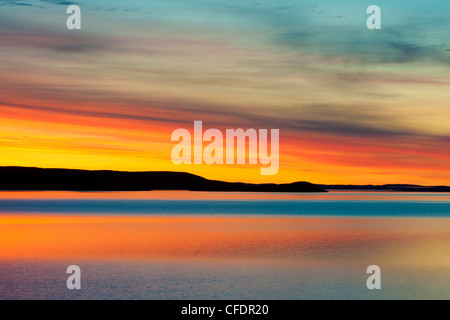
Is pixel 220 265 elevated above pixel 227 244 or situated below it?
below

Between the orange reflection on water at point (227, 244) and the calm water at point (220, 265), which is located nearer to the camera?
the calm water at point (220, 265)

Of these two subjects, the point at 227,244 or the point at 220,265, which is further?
the point at 227,244

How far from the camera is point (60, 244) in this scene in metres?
37.1

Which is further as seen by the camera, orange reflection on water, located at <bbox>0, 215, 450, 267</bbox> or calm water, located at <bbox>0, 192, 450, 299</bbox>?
orange reflection on water, located at <bbox>0, 215, 450, 267</bbox>

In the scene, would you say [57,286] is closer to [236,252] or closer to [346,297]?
[346,297]

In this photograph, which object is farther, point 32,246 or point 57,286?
point 32,246

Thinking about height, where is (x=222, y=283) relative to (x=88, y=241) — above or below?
below

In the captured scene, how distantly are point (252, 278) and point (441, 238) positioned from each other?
2569 centimetres

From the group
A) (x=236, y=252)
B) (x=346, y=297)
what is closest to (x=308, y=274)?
(x=346, y=297)
